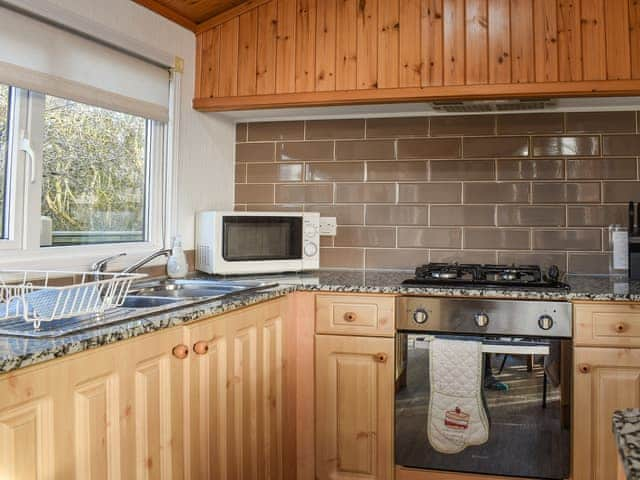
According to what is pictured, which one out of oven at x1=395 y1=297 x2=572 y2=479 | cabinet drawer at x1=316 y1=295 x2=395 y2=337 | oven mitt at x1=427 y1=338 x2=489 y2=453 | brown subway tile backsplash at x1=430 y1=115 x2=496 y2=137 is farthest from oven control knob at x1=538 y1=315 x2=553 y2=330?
brown subway tile backsplash at x1=430 y1=115 x2=496 y2=137

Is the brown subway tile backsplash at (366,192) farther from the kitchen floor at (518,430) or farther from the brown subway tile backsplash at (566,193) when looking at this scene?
the kitchen floor at (518,430)

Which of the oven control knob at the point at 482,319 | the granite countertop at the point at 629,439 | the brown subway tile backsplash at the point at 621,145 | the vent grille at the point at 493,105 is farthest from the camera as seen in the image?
the brown subway tile backsplash at the point at 621,145

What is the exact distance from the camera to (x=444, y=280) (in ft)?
7.89

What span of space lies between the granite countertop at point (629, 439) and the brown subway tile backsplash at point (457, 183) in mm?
2078

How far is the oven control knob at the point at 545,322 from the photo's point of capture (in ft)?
7.06

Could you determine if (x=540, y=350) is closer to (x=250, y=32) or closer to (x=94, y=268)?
(x=94, y=268)

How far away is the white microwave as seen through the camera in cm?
256

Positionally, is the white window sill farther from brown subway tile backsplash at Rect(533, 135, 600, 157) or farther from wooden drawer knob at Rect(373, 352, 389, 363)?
brown subway tile backsplash at Rect(533, 135, 600, 157)

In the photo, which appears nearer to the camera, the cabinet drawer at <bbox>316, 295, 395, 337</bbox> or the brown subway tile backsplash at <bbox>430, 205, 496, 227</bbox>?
the cabinet drawer at <bbox>316, 295, 395, 337</bbox>

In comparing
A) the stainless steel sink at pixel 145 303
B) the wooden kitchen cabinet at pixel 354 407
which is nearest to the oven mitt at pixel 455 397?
the wooden kitchen cabinet at pixel 354 407

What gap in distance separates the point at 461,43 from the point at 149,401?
1.84 meters

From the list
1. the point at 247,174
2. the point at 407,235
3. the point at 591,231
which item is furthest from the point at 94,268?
the point at 591,231

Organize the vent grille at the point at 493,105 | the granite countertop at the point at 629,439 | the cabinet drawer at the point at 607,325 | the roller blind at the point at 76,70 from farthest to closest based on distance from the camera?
the vent grille at the point at 493,105 → the cabinet drawer at the point at 607,325 → the roller blind at the point at 76,70 → the granite countertop at the point at 629,439

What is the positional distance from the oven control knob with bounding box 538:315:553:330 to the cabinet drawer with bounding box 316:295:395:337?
0.53 metres
